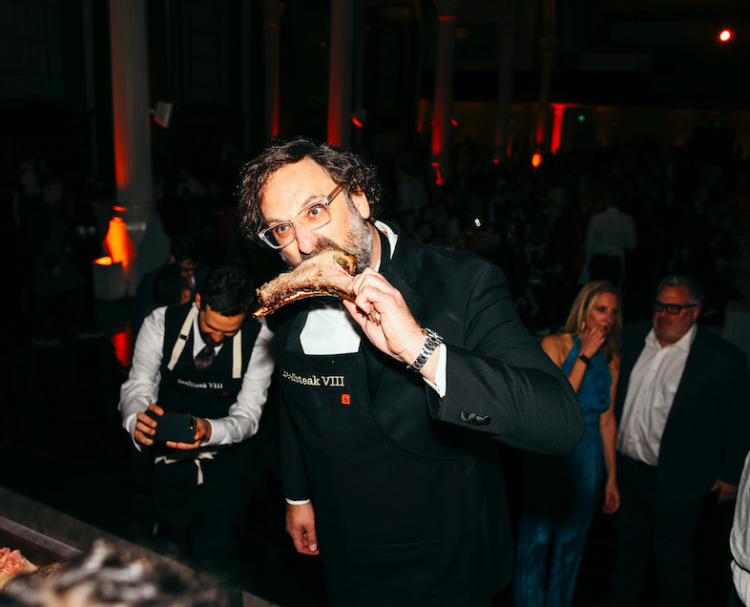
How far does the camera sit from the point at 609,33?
2778cm

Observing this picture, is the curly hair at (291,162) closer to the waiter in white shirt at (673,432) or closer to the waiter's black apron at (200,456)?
the waiter's black apron at (200,456)

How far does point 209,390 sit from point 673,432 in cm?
220

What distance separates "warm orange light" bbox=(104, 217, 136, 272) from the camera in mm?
8711

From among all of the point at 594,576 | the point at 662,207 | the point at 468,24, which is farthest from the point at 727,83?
the point at 594,576

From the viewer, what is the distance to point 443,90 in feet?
55.2

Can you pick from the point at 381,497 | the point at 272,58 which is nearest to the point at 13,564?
the point at 381,497

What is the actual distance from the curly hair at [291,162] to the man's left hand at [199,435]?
1.00 metres

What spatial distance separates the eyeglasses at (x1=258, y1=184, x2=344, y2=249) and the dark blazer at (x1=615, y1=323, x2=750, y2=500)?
7.00 feet

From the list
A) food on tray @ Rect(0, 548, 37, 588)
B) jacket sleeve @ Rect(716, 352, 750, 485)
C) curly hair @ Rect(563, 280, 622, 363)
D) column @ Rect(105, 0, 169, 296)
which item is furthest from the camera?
column @ Rect(105, 0, 169, 296)

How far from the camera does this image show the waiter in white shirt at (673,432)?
2.94 metres

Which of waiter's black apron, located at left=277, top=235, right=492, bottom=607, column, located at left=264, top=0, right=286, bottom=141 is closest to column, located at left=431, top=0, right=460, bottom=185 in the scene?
column, located at left=264, top=0, right=286, bottom=141

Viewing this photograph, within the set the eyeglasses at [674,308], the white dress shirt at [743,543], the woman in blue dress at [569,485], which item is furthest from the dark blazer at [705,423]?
the white dress shirt at [743,543]

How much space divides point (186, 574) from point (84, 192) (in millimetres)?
→ 8891

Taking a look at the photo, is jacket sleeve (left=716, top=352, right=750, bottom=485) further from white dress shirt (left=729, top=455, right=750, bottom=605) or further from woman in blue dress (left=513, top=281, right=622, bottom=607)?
white dress shirt (left=729, top=455, right=750, bottom=605)
